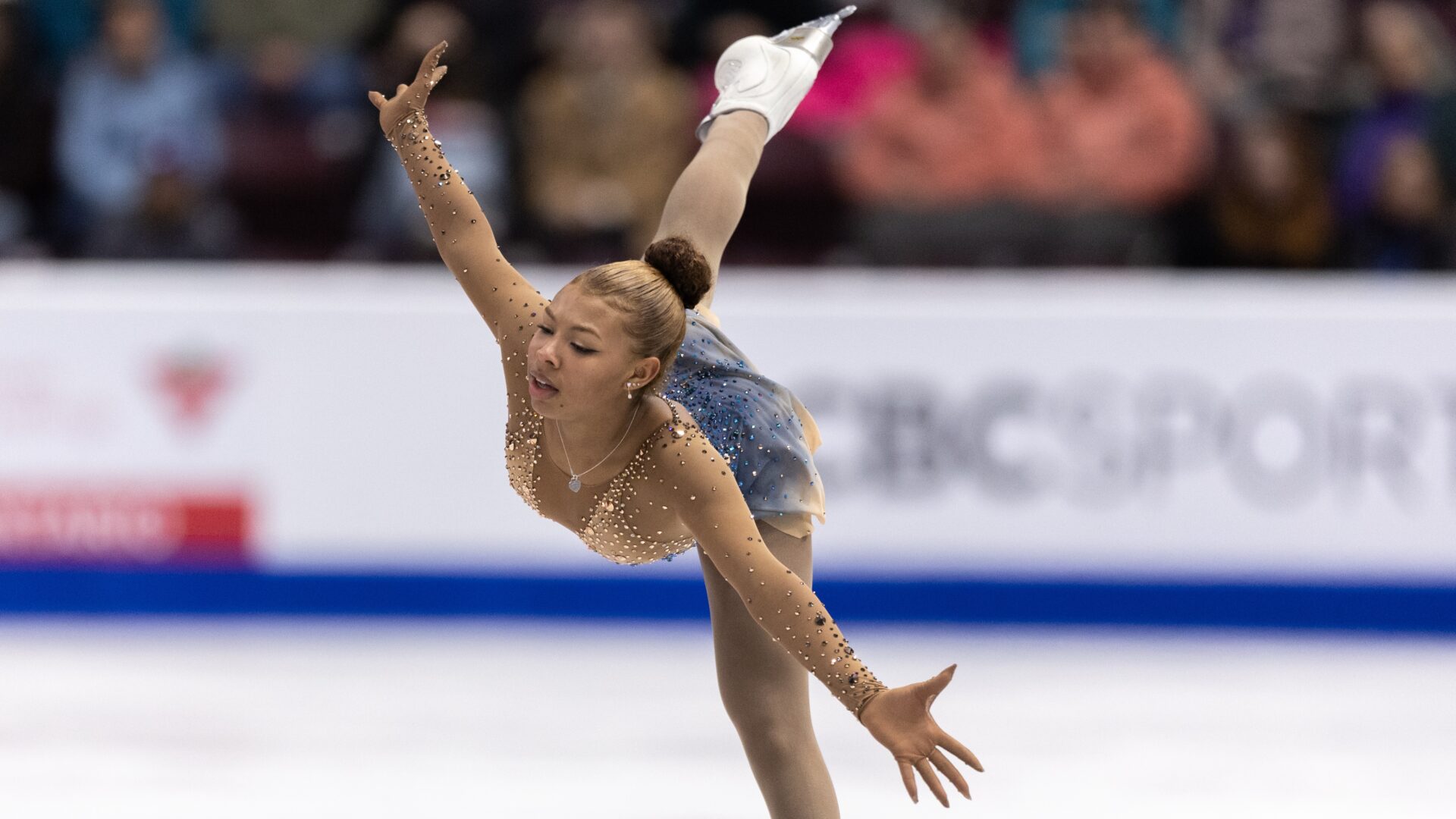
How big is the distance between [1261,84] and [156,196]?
3.60 meters

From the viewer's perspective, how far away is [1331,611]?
17.5 feet

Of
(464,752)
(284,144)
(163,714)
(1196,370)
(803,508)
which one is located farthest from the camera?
(284,144)

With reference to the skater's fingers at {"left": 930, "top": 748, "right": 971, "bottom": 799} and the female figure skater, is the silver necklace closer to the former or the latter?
the female figure skater

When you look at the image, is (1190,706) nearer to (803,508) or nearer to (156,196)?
(803,508)

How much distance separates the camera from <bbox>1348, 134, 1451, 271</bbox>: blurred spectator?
18.9 feet

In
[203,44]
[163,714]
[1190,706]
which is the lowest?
[1190,706]

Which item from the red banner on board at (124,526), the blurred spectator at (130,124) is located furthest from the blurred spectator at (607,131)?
the red banner on board at (124,526)

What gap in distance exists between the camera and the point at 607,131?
5.91m

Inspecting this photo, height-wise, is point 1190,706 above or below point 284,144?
below

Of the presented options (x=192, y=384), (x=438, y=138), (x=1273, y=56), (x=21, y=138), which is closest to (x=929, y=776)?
(x=192, y=384)

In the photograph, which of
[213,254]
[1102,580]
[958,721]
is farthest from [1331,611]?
[213,254]

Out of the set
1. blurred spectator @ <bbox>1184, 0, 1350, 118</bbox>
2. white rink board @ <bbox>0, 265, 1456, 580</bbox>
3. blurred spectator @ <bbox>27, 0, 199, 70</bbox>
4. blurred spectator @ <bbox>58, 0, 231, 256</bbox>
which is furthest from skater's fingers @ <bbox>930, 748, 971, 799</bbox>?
blurred spectator @ <bbox>27, 0, 199, 70</bbox>

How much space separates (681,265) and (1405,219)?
3.87 metres

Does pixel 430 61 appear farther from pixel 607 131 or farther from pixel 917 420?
pixel 607 131
